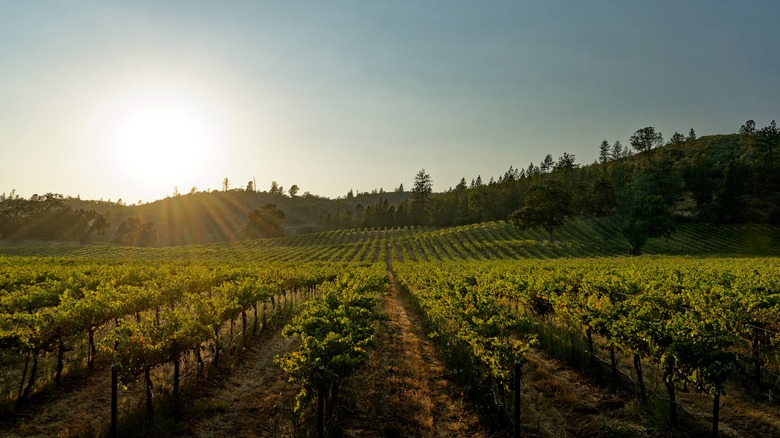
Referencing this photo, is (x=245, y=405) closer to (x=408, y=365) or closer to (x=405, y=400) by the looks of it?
(x=405, y=400)

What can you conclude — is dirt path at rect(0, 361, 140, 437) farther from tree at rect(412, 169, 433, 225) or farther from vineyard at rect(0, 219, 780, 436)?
tree at rect(412, 169, 433, 225)

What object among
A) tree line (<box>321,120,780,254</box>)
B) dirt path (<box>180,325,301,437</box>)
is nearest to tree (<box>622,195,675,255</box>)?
tree line (<box>321,120,780,254</box>)

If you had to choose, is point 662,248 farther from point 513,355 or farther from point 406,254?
point 513,355

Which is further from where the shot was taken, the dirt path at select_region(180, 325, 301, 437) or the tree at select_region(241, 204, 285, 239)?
the tree at select_region(241, 204, 285, 239)

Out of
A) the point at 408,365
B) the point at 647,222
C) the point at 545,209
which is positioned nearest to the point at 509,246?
the point at 545,209

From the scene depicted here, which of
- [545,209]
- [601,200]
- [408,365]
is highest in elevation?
[601,200]

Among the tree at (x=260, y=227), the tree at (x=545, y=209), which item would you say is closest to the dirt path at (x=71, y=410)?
the tree at (x=545, y=209)

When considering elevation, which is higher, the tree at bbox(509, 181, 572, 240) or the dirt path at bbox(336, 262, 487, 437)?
the tree at bbox(509, 181, 572, 240)

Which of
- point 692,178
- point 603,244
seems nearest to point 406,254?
point 603,244

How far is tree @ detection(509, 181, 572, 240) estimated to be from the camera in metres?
75.6

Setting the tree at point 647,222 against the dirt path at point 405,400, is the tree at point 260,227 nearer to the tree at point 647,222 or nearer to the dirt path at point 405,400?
the tree at point 647,222

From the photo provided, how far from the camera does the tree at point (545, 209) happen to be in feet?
248

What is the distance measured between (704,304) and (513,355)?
365 inches

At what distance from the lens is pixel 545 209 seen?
75.4 metres
